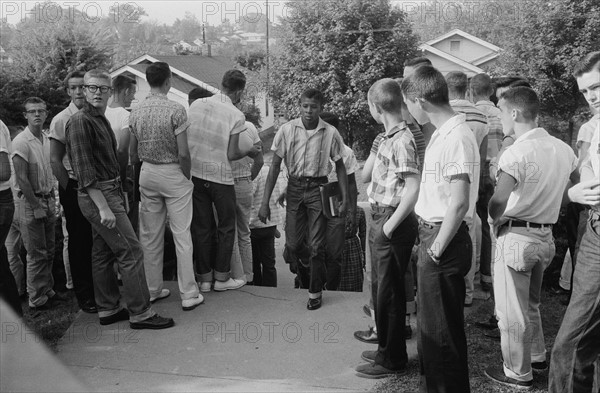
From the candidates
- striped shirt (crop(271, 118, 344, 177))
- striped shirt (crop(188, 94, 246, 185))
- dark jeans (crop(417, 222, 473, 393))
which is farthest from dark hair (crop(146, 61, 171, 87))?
dark jeans (crop(417, 222, 473, 393))

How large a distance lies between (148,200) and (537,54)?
2476 cm

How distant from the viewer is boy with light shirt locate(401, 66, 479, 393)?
→ 3.46 m

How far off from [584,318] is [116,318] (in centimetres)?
367

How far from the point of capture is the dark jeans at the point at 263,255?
681 centimetres

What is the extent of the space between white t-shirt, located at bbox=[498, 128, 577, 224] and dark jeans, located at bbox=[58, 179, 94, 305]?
3.58 meters

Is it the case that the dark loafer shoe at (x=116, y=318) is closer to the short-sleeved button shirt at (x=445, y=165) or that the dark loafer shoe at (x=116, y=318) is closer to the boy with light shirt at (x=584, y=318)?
the short-sleeved button shirt at (x=445, y=165)

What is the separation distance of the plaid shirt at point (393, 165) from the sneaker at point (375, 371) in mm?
1153

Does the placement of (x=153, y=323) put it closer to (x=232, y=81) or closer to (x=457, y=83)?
(x=232, y=81)

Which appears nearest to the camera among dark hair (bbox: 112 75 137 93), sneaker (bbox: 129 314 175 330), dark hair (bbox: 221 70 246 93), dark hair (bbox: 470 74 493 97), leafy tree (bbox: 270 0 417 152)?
sneaker (bbox: 129 314 175 330)

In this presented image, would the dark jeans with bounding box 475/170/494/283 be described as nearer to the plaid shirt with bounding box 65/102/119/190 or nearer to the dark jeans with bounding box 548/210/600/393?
the dark jeans with bounding box 548/210/600/393

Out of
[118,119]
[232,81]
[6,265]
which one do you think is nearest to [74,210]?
[6,265]

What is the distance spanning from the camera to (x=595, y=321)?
11.0ft

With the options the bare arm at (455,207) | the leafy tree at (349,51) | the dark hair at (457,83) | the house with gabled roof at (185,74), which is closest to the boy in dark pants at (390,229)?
the bare arm at (455,207)

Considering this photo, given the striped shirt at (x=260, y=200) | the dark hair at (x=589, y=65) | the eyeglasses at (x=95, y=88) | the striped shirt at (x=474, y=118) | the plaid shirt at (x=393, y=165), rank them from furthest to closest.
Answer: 1. the striped shirt at (x=260, y=200)
2. the striped shirt at (x=474, y=118)
3. the eyeglasses at (x=95, y=88)
4. the plaid shirt at (x=393, y=165)
5. the dark hair at (x=589, y=65)
